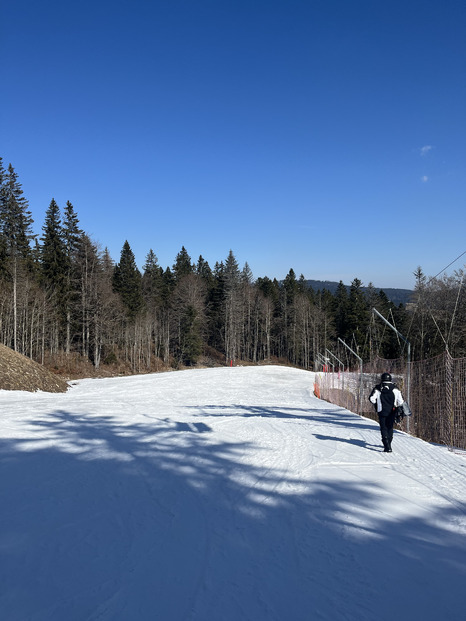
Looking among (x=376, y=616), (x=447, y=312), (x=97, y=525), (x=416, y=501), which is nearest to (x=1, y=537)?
(x=97, y=525)

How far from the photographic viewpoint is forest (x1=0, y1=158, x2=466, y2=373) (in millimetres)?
35188

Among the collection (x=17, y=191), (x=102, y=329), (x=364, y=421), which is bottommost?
(x=364, y=421)

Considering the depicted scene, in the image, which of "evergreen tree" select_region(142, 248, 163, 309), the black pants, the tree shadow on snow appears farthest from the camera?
"evergreen tree" select_region(142, 248, 163, 309)

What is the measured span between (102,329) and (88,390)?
1835 cm

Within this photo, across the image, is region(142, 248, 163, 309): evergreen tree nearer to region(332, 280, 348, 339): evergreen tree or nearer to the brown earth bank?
the brown earth bank

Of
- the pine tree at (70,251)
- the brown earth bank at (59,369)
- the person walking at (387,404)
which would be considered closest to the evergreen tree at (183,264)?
the brown earth bank at (59,369)

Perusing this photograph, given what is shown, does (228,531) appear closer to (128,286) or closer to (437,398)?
(437,398)

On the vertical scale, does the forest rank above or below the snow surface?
above

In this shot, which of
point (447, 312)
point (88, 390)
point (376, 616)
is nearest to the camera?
point (376, 616)

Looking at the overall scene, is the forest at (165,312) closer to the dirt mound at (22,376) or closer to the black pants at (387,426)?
the black pants at (387,426)

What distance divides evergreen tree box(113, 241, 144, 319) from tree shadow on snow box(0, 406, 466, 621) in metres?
47.9

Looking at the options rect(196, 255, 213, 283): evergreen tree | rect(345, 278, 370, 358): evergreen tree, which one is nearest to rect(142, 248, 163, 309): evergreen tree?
rect(196, 255, 213, 283): evergreen tree

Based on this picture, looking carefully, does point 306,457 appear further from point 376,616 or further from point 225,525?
point 376,616

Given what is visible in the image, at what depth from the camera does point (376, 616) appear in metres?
3.09
